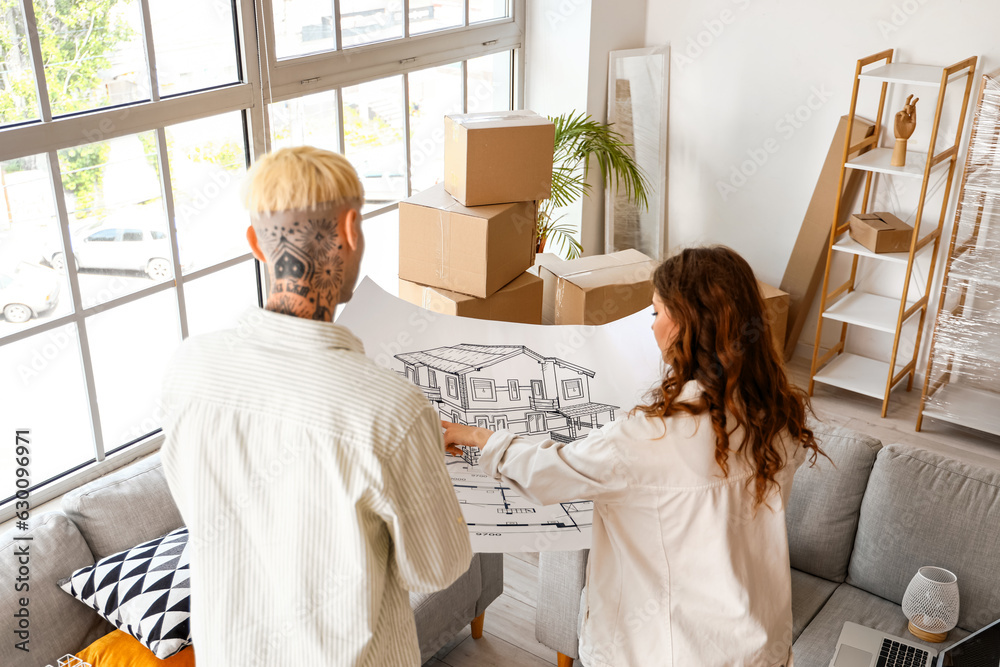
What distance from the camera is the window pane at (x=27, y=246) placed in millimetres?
2443

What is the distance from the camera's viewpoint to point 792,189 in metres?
4.14

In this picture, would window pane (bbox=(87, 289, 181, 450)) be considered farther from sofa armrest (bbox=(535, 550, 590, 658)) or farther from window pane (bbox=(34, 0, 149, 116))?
sofa armrest (bbox=(535, 550, 590, 658))

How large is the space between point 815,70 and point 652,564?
125 inches

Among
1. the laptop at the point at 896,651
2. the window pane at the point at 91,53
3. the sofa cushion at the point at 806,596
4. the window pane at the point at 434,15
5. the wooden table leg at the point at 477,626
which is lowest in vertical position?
the wooden table leg at the point at 477,626

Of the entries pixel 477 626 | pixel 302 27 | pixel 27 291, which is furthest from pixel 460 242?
pixel 27 291

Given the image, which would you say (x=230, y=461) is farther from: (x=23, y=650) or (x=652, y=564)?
(x=23, y=650)

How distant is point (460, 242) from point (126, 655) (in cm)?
160

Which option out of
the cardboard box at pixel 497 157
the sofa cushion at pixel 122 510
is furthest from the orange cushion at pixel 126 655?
the cardboard box at pixel 497 157

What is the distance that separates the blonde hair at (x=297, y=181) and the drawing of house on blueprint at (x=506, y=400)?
900mm

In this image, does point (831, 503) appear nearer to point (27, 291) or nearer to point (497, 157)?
point (497, 157)

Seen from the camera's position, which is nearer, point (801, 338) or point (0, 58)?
point (0, 58)

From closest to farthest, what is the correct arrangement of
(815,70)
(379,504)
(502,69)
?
(379,504)
(815,70)
(502,69)

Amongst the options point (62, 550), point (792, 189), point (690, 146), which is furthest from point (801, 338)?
point (62, 550)

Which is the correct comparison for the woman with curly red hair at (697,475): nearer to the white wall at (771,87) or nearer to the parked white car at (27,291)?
the parked white car at (27,291)
